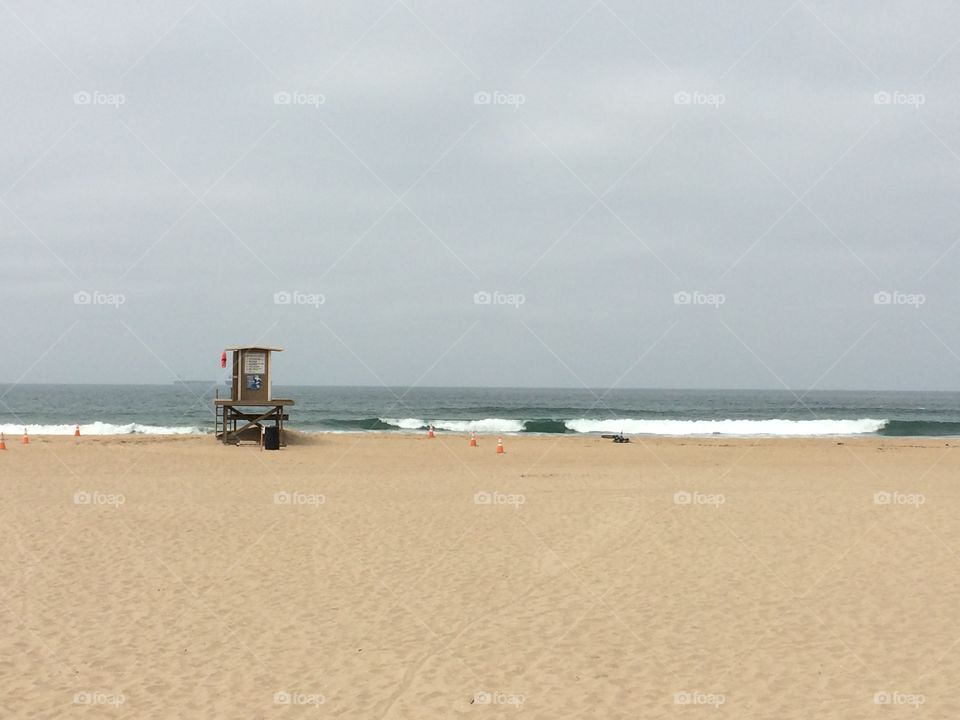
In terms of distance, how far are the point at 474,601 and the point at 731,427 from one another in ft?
167

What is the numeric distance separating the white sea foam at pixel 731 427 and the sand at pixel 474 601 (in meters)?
35.7

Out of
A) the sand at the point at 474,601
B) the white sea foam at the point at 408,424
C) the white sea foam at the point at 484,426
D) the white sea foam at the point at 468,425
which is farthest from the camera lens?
the white sea foam at the point at 408,424

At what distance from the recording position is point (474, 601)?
9.40 m

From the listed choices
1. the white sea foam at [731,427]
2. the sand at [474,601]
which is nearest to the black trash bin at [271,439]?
the sand at [474,601]

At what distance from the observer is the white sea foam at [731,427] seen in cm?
5359

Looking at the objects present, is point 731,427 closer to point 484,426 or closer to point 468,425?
point 484,426

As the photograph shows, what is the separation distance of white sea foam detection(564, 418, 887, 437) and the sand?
3567 centimetres

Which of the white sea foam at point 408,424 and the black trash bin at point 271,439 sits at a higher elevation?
the white sea foam at point 408,424

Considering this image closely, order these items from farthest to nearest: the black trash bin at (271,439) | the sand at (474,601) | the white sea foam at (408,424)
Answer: the white sea foam at (408,424) < the black trash bin at (271,439) < the sand at (474,601)

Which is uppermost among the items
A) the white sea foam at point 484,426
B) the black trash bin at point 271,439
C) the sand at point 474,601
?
the white sea foam at point 484,426

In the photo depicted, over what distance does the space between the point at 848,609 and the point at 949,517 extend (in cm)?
695

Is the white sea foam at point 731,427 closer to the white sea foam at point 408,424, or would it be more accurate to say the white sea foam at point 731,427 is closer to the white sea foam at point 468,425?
the white sea foam at point 468,425

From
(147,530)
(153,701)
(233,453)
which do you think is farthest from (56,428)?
(153,701)

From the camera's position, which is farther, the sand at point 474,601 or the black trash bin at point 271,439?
the black trash bin at point 271,439
